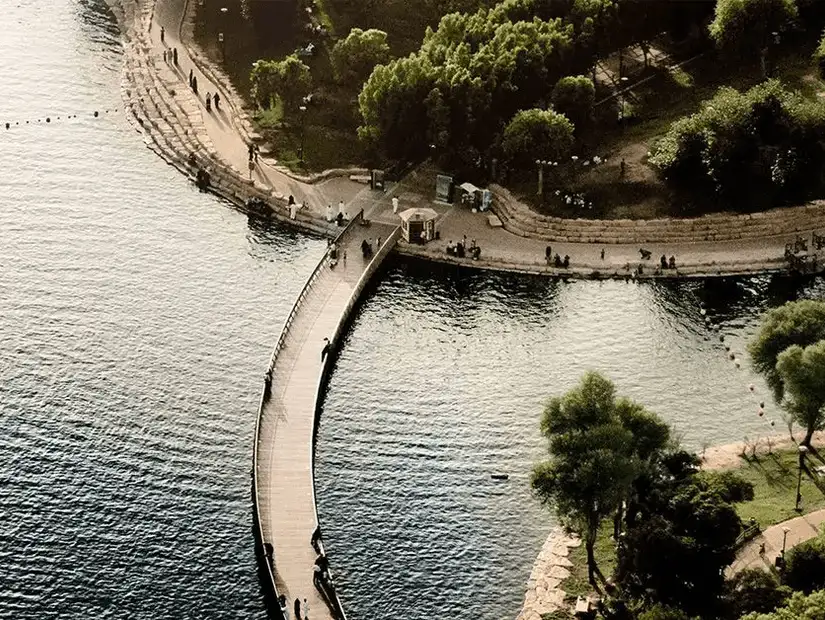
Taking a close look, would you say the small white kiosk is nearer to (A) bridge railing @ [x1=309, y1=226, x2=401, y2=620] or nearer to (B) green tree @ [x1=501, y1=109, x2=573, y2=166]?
(A) bridge railing @ [x1=309, y1=226, x2=401, y2=620]

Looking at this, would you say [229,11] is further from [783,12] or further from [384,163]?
[783,12]

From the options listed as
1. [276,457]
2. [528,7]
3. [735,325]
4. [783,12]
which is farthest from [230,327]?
[783,12]

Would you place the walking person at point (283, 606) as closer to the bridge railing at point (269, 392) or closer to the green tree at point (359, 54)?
the bridge railing at point (269, 392)

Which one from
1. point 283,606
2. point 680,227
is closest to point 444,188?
point 680,227

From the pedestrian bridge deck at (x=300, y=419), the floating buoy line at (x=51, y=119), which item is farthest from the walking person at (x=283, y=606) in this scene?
the floating buoy line at (x=51, y=119)

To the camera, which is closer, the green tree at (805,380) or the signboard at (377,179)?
the green tree at (805,380)

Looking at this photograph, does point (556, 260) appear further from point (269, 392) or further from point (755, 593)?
point (755, 593)
